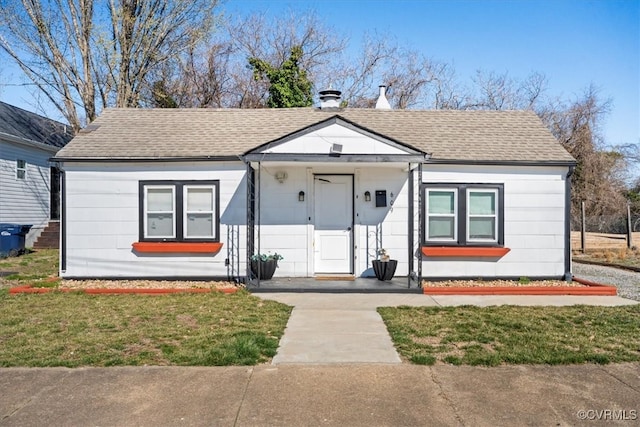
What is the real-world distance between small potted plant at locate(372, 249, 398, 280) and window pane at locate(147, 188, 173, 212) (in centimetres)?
467

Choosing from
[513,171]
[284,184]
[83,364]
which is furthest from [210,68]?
[83,364]

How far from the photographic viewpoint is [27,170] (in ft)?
63.5

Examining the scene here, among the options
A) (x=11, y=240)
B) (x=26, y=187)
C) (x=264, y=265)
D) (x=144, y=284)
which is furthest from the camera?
(x=26, y=187)

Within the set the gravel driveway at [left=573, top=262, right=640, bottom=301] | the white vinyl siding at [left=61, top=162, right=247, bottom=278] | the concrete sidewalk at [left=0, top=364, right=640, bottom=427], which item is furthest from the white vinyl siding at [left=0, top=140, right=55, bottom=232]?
the gravel driveway at [left=573, top=262, right=640, bottom=301]

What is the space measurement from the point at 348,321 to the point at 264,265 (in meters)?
3.43

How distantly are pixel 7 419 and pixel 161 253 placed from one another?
22.2 feet

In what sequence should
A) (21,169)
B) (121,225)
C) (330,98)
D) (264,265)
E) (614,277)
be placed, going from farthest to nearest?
(21,169)
(330,98)
(614,277)
(121,225)
(264,265)

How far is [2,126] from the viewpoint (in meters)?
18.2

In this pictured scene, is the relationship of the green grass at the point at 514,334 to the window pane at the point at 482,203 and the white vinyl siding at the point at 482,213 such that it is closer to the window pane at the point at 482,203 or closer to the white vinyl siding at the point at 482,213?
the white vinyl siding at the point at 482,213

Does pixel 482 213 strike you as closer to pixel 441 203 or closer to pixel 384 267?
pixel 441 203

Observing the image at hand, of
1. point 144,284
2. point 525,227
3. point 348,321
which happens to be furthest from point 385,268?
point 144,284

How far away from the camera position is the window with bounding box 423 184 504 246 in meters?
10.4

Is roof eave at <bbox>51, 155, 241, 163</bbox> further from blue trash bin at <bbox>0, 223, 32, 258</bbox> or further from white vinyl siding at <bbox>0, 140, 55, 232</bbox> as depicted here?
white vinyl siding at <bbox>0, 140, 55, 232</bbox>

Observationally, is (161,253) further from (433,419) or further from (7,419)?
(433,419)
